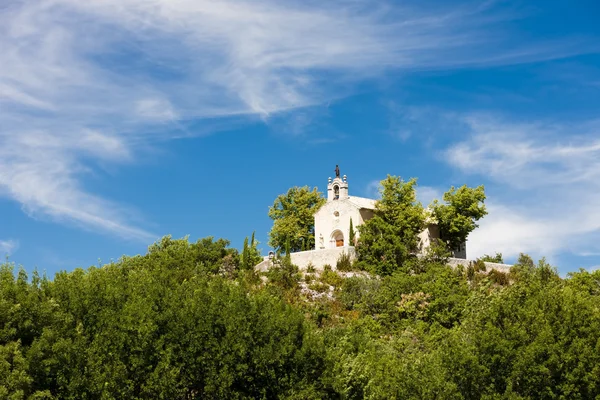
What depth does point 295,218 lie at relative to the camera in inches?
3273

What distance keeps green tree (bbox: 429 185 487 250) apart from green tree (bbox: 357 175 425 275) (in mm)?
2796

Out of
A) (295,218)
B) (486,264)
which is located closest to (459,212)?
(486,264)

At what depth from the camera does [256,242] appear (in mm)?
79625

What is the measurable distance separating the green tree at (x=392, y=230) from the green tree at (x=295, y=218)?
10.3 m

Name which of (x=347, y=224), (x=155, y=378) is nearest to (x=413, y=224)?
(x=347, y=224)

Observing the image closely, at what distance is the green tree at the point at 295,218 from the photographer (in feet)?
268

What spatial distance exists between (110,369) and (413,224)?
4079 cm

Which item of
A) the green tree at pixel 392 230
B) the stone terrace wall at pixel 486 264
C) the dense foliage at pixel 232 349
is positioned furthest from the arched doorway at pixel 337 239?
the dense foliage at pixel 232 349

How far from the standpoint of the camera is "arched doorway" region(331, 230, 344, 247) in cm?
7500

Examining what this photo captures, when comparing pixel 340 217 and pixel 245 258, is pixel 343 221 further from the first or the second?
pixel 245 258

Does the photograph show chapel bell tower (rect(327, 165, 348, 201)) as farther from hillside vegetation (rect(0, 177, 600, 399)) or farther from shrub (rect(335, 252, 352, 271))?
hillside vegetation (rect(0, 177, 600, 399))

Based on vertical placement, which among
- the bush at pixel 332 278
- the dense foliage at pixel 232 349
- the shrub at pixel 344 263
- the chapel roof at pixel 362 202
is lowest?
the dense foliage at pixel 232 349

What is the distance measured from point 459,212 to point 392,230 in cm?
878

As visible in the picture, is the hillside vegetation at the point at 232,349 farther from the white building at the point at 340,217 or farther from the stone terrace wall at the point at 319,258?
the white building at the point at 340,217
